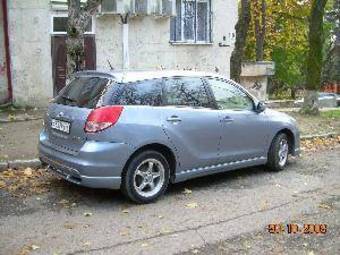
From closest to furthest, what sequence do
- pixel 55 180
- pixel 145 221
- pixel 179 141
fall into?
pixel 145 221, pixel 179 141, pixel 55 180

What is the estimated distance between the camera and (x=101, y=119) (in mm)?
6777

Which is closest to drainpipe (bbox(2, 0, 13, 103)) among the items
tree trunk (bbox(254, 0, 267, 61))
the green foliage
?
tree trunk (bbox(254, 0, 267, 61))

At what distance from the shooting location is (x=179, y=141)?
24.4ft

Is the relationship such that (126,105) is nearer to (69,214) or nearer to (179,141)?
(179,141)

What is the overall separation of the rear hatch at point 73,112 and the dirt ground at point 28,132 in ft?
6.75

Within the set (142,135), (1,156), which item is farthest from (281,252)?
(1,156)

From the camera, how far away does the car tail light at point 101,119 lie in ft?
22.2

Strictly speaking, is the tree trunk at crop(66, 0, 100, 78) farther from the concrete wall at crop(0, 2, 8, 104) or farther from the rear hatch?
the concrete wall at crop(0, 2, 8, 104)

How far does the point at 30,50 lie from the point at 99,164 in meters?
9.14

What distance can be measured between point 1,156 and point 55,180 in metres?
1.62

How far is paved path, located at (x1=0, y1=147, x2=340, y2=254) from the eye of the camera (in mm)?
5734

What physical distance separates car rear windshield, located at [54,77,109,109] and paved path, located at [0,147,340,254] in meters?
1.25

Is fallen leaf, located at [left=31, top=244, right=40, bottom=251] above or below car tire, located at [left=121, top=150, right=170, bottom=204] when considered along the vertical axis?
below
